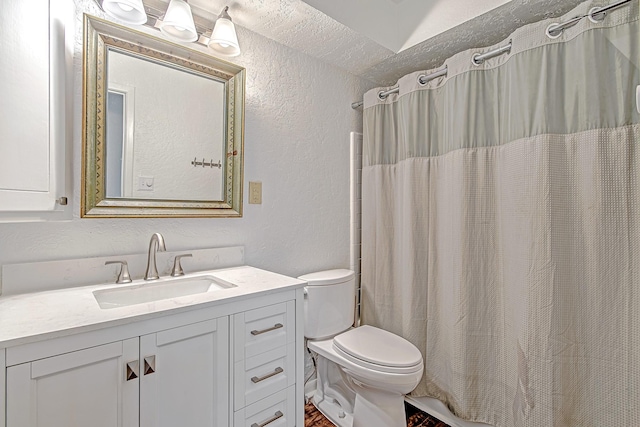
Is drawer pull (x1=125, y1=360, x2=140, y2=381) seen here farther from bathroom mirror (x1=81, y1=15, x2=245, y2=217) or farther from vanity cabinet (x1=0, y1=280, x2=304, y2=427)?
bathroom mirror (x1=81, y1=15, x2=245, y2=217)

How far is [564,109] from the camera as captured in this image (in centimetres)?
124

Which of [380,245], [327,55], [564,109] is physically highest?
[327,55]

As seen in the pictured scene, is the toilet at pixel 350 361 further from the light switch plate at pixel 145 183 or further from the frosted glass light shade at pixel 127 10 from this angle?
the frosted glass light shade at pixel 127 10

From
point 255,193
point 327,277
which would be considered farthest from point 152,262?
point 327,277

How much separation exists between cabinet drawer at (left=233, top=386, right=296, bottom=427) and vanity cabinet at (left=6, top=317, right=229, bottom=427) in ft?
0.25

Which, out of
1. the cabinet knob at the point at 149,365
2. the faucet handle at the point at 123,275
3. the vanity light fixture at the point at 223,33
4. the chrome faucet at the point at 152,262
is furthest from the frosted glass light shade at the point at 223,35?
the cabinet knob at the point at 149,365

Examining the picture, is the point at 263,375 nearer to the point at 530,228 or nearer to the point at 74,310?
the point at 74,310

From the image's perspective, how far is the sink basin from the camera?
1089mm

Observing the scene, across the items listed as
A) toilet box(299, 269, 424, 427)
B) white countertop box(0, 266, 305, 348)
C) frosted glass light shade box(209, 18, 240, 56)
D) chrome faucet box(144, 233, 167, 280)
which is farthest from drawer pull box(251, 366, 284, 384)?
frosted glass light shade box(209, 18, 240, 56)

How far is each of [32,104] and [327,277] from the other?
1448 millimetres

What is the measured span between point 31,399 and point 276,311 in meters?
0.67

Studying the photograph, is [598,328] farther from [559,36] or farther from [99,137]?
[99,137]

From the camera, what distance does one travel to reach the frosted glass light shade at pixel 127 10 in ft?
3.63

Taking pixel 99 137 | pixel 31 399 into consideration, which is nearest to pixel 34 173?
pixel 99 137
